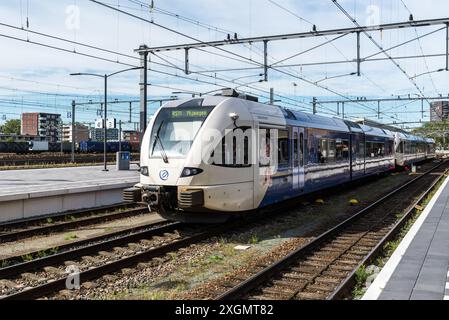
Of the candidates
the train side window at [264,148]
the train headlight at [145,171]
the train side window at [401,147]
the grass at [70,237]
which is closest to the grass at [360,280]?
the train side window at [264,148]

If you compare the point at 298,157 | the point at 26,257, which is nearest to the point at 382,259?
the point at 298,157

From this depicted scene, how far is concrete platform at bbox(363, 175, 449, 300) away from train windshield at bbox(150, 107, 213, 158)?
15.7ft

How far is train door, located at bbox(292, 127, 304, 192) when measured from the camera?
44.2ft

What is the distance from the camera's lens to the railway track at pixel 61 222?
11047mm

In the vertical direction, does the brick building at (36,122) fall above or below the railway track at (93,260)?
above

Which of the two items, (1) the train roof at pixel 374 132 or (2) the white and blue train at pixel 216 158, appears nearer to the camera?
(2) the white and blue train at pixel 216 158

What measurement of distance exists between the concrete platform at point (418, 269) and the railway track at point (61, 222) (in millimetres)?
7991

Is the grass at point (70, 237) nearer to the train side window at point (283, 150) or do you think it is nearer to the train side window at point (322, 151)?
the train side window at point (283, 150)

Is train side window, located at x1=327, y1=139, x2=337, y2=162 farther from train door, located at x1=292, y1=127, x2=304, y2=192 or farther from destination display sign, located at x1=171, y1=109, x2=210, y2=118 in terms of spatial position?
destination display sign, located at x1=171, y1=109, x2=210, y2=118

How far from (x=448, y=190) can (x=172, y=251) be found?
13208mm

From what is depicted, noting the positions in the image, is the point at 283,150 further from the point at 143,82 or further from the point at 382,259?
the point at 143,82

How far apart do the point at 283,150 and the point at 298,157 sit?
1.19m
